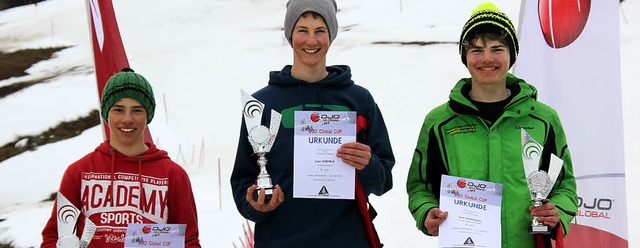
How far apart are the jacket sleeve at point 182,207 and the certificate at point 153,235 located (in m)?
0.14

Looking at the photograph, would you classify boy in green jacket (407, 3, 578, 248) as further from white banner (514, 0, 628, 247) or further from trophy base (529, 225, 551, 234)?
white banner (514, 0, 628, 247)

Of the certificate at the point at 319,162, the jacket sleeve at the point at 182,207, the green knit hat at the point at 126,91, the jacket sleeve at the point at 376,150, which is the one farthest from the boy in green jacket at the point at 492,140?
the green knit hat at the point at 126,91

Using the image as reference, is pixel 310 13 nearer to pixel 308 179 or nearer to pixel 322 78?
pixel 322 78

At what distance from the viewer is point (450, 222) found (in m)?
2.19

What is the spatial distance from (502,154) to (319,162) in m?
0.53

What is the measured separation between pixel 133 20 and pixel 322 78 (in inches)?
244

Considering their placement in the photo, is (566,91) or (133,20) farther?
(133,20)

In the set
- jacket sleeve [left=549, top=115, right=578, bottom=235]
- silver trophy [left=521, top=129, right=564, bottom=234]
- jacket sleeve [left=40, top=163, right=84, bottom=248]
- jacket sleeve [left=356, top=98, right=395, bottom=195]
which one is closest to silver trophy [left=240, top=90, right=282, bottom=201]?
jacket sleeve [left=356, top=98, right=395, bottom=195]

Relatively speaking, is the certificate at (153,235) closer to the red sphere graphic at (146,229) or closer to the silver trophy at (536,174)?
the red sphere graphic at (146,229)

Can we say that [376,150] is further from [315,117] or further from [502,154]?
[502,154]

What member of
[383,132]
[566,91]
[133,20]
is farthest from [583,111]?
[133,20]

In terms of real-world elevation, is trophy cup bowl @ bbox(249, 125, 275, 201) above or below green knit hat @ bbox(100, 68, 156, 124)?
below

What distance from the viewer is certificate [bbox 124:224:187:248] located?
2221 mm

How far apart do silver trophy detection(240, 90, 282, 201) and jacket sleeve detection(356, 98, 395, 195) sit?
0.84 feet
